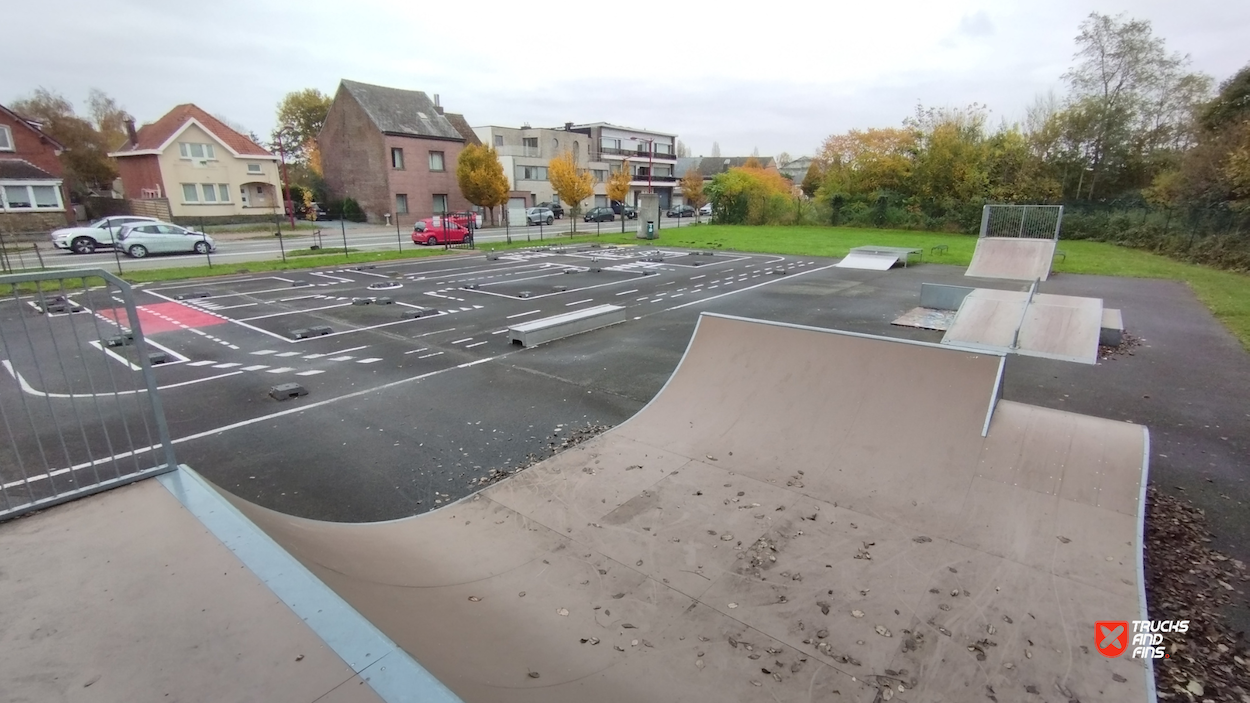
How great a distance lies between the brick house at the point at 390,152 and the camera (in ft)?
126

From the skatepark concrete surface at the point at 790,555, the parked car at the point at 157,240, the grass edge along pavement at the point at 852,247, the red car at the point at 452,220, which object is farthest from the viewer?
the red car at the point at 452,220

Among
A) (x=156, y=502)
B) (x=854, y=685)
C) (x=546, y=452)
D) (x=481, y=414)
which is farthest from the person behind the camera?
(x=481, y=414)

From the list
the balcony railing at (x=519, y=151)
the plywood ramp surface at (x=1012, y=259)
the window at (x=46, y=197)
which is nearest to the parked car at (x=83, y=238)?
the window at (x=46, y=197)

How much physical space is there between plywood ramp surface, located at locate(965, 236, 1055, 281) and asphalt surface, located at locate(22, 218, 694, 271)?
729 inches

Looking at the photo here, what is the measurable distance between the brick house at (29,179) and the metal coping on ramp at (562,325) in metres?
33.0

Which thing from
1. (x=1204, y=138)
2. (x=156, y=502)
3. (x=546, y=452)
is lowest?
(x=546, y=452)

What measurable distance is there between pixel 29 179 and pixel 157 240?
15.3 metres

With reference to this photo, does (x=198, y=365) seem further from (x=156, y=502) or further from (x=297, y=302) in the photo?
(x=156, y=502)

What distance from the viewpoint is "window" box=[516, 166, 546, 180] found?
5161 cm

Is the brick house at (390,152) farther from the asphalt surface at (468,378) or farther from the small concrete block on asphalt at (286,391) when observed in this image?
the small concrete block on asphalt at (286,391)

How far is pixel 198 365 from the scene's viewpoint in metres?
8.38

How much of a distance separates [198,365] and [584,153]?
179 ft

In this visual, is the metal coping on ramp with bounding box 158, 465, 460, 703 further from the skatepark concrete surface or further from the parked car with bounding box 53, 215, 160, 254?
the parked car with bounding box 53, 215, 160, 254

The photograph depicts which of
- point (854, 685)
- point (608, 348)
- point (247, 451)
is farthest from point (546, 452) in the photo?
point (608, 348)
